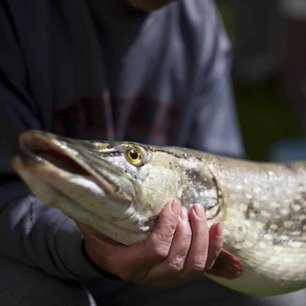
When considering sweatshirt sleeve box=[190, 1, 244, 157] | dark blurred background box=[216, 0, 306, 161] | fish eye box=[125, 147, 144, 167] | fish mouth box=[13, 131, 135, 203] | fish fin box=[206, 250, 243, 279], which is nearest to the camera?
fish mouth box=[13, 131, 135, 203]

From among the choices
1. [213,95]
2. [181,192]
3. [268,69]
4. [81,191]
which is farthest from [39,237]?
[268,69]

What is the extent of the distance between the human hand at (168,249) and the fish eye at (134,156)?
97 mm

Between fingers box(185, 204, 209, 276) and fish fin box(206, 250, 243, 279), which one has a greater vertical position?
fingers box(185, 204, 209, 276)

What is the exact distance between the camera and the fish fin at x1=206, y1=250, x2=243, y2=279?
166cm

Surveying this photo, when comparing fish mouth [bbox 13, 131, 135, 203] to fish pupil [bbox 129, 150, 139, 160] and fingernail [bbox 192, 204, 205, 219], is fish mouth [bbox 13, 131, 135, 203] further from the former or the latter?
fingernail [bbox 192, 204, 205, 219]

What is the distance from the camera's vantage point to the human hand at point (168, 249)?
1493 mm

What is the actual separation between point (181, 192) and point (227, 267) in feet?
0.67

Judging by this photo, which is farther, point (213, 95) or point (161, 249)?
point (213, 95)

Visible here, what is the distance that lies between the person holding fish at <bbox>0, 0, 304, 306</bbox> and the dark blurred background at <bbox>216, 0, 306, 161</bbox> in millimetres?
1630

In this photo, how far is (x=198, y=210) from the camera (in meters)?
1.54

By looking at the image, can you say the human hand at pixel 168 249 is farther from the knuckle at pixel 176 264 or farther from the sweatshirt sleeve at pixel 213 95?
the sweatshirt sleeve at pixel 213 95

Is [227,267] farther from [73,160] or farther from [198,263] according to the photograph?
[73,160]

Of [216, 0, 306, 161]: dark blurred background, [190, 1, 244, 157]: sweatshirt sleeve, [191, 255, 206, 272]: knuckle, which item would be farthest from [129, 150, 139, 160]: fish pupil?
[216, 0, 306, 161]: dark blurred background

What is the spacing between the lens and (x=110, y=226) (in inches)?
57.0
